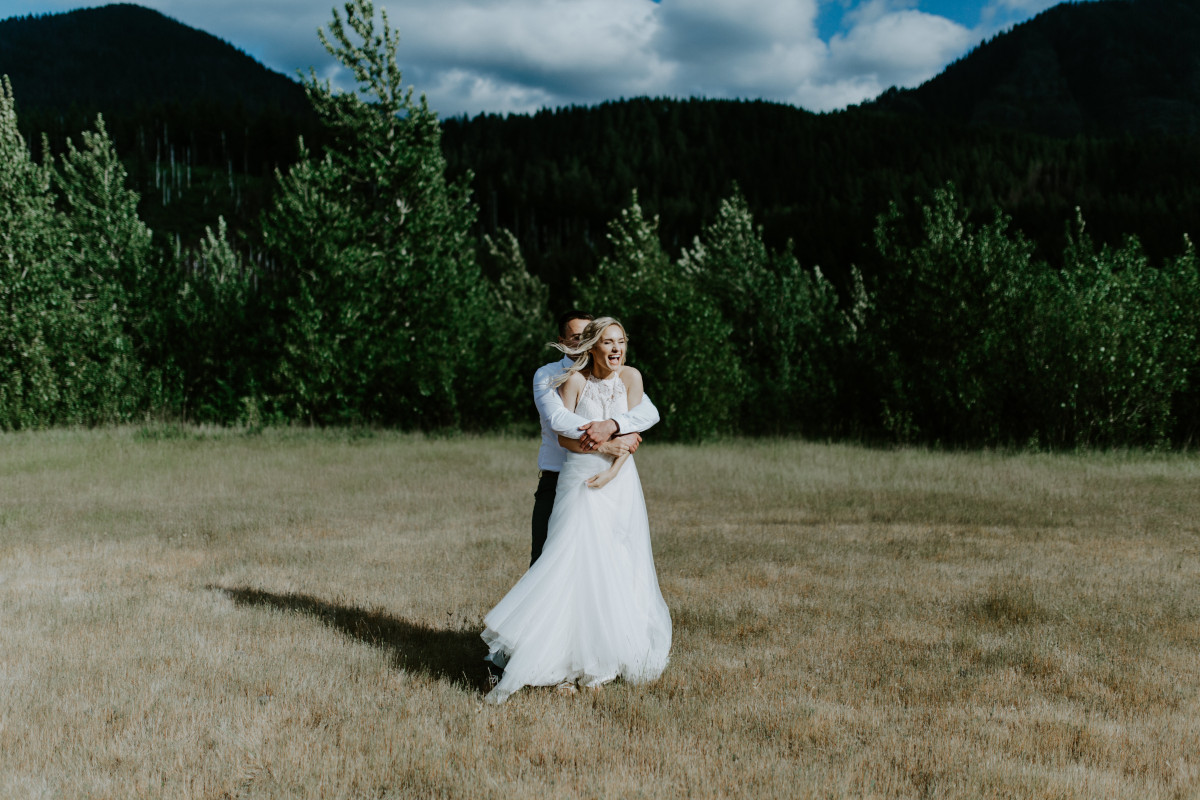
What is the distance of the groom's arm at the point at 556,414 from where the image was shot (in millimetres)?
5992

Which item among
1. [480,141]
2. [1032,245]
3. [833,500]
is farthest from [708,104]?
[833,500]

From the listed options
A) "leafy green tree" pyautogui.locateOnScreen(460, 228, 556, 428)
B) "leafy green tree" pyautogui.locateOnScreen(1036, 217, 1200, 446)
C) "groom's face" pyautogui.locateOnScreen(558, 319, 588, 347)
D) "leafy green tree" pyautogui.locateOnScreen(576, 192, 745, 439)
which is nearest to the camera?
"groom's face" pyautogui.locateOnScreen(558, 319, 588, 347)

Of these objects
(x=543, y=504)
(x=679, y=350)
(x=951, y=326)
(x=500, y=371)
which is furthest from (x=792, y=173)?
(x=543, y=504)

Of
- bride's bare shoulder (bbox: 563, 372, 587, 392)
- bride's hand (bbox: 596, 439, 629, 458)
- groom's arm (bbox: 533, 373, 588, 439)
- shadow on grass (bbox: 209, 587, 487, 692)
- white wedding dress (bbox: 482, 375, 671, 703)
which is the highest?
bride's bare shoulder (bbox: 563, 372, 587, 392)

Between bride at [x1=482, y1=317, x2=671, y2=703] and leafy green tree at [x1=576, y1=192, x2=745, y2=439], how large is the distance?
Answer: 1957cm

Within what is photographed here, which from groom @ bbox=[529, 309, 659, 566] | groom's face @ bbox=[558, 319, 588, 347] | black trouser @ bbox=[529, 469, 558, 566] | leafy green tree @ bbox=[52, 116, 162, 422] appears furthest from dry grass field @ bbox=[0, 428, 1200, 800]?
leafy green tree @ bbox=[52, 116, 162, 422]

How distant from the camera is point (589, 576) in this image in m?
6.00

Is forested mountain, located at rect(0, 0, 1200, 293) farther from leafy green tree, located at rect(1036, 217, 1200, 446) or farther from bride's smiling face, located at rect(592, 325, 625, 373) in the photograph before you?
bride's smiling face, located at rect(592, 325, 625, 373)

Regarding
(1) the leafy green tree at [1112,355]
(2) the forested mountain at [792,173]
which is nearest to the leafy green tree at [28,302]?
(1) the leafy green tree at [1112,355]

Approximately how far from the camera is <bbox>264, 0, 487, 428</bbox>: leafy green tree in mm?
26938

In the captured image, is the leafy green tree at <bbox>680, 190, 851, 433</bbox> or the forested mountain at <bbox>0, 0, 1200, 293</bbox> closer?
the leafy green tree at <bbox>680, 190, 851, 433</bbox>

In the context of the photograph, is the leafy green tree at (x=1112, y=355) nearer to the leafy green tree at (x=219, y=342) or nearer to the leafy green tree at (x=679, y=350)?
the leafy green tree at (x=679, y=350)

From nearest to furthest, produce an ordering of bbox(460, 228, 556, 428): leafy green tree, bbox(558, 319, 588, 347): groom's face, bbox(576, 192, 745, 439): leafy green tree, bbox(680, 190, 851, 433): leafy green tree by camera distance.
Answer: bbox(558, 319, 588, 347): groom's face
bbox(576, 192, 745, 439): leafy green tree
bbox(460, 228, 556, 428): leafy green tree
bbox(680, 190, 851, 433): leafy green tree

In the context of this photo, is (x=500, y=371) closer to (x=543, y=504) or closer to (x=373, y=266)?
(x=373, y=266)
